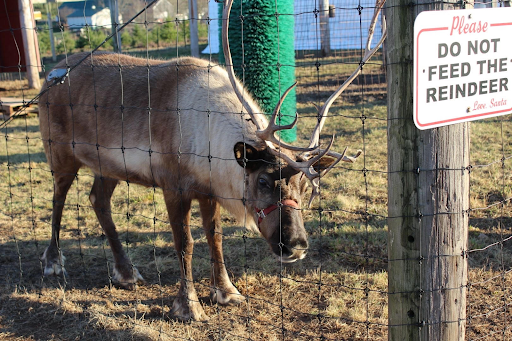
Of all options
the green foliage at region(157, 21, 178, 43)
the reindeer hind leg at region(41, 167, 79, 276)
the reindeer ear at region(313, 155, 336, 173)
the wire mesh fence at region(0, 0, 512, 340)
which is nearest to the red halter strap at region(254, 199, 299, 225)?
the wire mesh fence at region(0, 0, 512, 340)

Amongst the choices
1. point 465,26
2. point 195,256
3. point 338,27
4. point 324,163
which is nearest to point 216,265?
point 195,256

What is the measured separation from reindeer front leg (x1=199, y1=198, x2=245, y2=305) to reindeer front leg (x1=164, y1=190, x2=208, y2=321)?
0.19 m

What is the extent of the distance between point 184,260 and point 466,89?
268cm

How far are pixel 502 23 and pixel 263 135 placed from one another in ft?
5.49

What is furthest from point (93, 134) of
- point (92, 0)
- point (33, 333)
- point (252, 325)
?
point (92, 0)

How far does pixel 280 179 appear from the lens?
351 cm

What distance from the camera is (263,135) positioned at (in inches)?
140

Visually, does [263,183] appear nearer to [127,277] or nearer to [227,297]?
[227,297]

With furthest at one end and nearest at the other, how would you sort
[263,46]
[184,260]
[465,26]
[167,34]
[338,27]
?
[167,34]
[338,27]
[263,46]
[184,260]
[465,26]

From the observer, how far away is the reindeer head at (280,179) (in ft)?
11.4

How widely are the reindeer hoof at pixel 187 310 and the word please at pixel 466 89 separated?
2604mm

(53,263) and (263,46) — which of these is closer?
(53,263)

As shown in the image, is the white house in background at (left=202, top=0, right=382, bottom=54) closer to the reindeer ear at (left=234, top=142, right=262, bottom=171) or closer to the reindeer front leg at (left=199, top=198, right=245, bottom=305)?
the reindeer front leg at (left=199, top=198, right=245, bottom=305)

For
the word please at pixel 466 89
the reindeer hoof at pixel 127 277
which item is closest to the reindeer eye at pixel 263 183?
the word please at pixel 466 89
